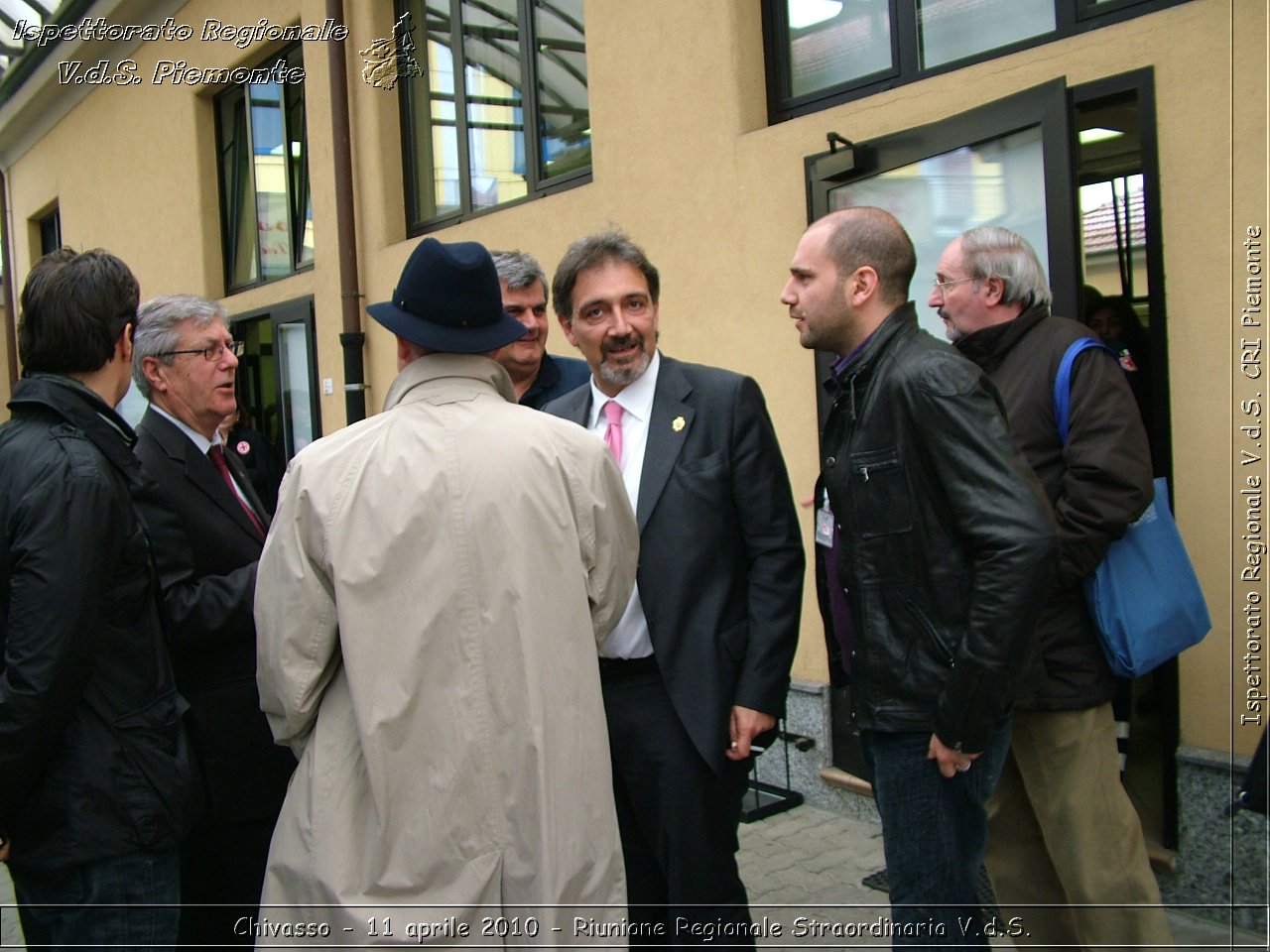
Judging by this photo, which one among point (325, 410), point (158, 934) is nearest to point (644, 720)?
point (158, 934)

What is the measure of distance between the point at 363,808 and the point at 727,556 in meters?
1.06

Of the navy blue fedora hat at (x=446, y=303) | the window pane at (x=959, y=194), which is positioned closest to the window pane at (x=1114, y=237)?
the window pane at (x=959, y=194)

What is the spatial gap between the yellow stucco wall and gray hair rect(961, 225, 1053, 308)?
2.14ft

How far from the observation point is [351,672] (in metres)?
1.94

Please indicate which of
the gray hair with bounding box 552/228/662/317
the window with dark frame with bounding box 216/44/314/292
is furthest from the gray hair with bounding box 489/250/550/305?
the window with dark frame with bounding box 216/44/314/292

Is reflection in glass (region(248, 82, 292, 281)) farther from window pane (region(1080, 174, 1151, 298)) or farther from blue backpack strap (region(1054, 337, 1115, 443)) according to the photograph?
blue backpack strap (region(1054, 337, 1115, 443))

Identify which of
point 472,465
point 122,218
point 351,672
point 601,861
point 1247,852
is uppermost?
point 122,218

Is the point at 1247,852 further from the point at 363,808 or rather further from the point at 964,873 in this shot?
the point at 363,808

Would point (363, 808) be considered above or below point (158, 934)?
above

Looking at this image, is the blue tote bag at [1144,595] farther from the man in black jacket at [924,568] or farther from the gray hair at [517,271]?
the gray hair at [517,271]

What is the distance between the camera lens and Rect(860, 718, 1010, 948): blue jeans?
224 centimetres

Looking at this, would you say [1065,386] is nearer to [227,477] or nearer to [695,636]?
[695,636]

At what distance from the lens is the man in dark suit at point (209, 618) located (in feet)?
8.22

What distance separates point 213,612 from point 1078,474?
7.22 ft
